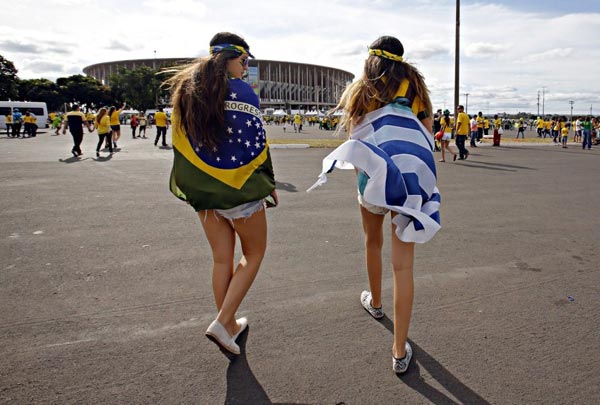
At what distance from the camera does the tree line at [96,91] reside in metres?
87.1

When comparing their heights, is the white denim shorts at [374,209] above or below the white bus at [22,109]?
below

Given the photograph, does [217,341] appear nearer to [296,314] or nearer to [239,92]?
[296,314]

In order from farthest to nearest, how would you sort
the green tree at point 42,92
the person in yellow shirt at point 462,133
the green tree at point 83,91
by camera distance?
1. the green tree at point 83,91
2. the green tree at point 42,92
3. the person in yellow shirt at point 462,133

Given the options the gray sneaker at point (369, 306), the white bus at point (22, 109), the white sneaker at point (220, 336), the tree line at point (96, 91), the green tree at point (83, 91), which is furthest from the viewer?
the green tree at point (83, 91)

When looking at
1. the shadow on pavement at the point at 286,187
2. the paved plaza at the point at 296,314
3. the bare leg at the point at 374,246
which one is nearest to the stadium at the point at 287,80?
the shadow on pavement at the point at 286,187

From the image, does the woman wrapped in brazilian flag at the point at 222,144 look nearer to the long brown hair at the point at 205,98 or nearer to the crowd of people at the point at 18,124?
the long brown hair at the point at 205,98

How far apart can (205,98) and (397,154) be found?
1143 mm

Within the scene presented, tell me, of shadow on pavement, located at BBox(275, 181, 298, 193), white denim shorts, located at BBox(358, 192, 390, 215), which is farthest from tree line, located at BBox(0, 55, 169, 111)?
white denim shorts, located at BBox(358, 192, 390, 215)

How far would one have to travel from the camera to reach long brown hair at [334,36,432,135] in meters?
2.85

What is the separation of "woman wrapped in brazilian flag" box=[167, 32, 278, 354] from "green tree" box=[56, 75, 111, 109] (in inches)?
4102

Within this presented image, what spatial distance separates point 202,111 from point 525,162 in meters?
15.4

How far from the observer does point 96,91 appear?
98750mm

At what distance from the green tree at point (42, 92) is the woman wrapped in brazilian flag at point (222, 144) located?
93.2m

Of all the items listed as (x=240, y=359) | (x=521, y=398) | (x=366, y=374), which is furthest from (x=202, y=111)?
(x=521, y=398)
